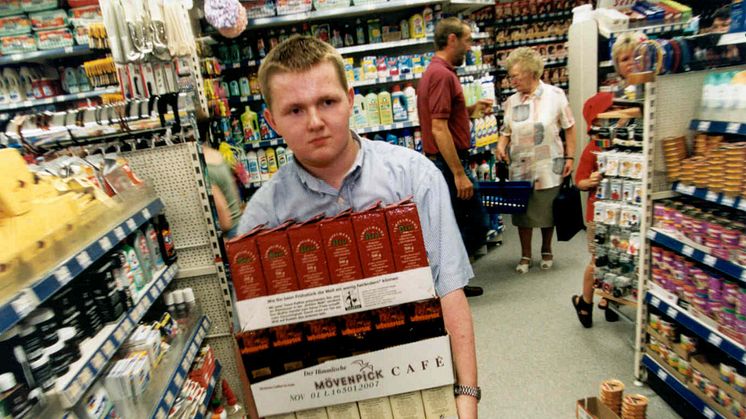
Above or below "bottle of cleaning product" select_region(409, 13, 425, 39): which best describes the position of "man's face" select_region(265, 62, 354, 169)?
below

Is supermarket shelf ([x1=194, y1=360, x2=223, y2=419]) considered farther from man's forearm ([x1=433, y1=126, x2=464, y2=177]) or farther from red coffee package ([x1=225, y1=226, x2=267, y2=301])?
man's forearm ([x1=433, y1=126, x2=464, y2=177])

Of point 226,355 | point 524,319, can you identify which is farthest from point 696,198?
point 226,355

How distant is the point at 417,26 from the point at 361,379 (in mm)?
4339

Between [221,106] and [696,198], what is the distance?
142 inches

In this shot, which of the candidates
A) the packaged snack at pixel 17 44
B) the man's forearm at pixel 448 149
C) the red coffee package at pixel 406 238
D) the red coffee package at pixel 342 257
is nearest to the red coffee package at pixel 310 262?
the red coffee package at pixel 342 257

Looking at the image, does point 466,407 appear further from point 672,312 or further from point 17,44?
point 17,44

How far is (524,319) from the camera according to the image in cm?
390

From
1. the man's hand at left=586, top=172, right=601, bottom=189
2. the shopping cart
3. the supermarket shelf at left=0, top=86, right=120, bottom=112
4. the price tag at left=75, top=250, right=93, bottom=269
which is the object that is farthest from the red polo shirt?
the supermarket shelf at left=0, top=86, right=120, bottom=112

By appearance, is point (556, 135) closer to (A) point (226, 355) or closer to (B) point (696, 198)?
(B) point (696, 198)

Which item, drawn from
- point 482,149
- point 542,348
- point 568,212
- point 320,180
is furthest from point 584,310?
point 320,180

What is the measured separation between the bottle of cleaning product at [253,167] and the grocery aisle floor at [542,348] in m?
2.51

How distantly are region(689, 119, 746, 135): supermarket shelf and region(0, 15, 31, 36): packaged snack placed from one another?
5871 mm

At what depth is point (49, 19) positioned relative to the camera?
4777mm

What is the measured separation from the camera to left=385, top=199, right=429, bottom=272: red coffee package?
113cm
